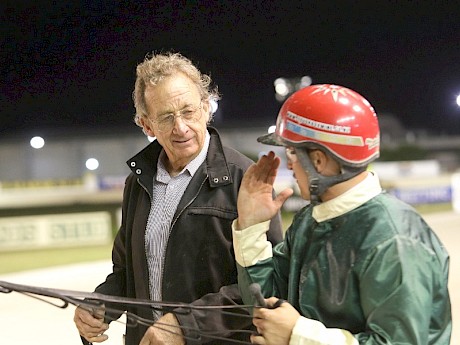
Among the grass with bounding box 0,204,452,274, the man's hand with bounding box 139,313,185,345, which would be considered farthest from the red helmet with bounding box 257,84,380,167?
the grass with bounding box 0,204,452,274

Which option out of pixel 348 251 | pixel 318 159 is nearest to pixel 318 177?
pixel 318 159

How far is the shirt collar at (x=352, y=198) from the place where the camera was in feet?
4.43

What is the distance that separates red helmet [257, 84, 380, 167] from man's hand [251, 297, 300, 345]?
311 millimetres

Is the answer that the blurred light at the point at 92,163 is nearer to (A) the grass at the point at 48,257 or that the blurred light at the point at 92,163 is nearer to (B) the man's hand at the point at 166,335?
(A) the grass at the point at 48,257

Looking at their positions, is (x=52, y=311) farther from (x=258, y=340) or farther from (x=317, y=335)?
(x=317, y=335)

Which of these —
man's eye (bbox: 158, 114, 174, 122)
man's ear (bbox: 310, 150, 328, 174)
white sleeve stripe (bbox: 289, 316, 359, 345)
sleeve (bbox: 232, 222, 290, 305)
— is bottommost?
white sleeve stripe (bbox: 289, 316, 359, 345)

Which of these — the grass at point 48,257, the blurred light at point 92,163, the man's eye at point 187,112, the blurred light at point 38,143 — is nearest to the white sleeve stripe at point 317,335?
the man's eye at point 187,112

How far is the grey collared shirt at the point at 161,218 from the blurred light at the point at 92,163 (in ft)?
49.9

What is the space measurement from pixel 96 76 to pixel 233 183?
25.6m

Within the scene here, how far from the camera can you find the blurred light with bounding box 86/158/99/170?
16844 millimetres

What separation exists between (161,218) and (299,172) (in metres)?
0.57

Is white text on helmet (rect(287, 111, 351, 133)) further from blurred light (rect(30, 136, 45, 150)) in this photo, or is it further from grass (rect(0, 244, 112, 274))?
blurred light (rect(30, 136, 45, 150))

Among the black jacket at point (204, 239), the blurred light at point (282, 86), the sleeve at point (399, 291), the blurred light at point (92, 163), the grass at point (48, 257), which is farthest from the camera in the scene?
the blurred light at point (92, 163)

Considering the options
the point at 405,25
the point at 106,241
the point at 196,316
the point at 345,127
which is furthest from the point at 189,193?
the point at 405,25
